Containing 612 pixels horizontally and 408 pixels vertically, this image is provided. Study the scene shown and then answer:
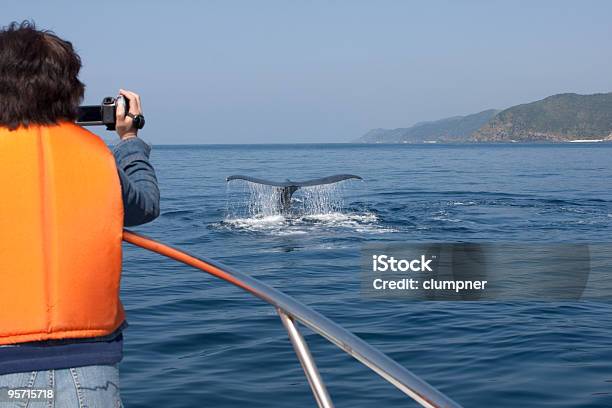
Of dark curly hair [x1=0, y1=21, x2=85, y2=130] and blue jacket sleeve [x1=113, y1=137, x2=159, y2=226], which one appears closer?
dark curly hair [x1=0, y1=21, x2=85, y2=130]

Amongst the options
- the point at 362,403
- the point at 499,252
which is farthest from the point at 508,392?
the point at 499,252

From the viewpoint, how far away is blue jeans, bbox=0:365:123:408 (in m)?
2.36

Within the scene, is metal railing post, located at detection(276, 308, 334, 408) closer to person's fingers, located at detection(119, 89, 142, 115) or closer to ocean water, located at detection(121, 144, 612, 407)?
person's fingers, located at detection(119, 89, 142, 115)

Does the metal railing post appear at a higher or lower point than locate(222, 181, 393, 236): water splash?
higher

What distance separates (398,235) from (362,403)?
1215 cm

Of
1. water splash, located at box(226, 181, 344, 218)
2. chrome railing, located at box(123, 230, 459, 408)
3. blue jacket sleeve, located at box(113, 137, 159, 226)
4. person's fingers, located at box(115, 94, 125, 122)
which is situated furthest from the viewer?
water splash, located at box(226, 181, 344, 218)

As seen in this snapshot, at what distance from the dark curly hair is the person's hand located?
0.21m

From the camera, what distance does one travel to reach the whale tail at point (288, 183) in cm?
2212

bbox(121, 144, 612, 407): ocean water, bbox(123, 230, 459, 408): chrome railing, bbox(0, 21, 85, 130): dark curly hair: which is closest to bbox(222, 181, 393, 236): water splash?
bbox(121, 144, 612, 407): ocean water

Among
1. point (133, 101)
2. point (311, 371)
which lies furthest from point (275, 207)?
point (311, 371)

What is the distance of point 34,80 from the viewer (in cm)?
250

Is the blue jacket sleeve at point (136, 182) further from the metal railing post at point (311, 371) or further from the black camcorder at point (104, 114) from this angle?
the metal railing post at point (311, 371)

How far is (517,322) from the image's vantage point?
10875 millimetres

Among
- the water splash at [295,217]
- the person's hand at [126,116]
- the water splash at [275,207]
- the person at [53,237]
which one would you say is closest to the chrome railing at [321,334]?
the person at [53,237]
